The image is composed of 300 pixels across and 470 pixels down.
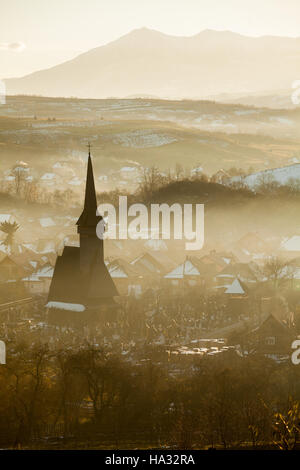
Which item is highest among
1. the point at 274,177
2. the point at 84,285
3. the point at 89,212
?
the point at 274,177

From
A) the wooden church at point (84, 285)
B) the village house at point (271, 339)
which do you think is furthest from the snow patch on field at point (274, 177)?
the village house at point (271, 339)

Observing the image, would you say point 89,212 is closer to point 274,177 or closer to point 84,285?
point 84,285

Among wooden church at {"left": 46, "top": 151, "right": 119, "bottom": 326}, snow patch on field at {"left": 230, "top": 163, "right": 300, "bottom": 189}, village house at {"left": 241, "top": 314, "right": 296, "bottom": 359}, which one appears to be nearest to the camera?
village house at {"left": 241, "top": 314, "right": 296, "bottom": 359}

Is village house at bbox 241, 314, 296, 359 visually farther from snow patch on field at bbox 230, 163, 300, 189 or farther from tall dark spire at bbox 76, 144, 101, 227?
snow patch on field at bbox 230, 163, 300, 189

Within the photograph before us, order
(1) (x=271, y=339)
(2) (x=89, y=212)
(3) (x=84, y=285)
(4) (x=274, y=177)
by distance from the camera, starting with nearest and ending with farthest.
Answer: (1) (x=271, y=339)
(3) (x=84, y=285)
(2) (x=89, y=212)
(4) (x=274, y=177)

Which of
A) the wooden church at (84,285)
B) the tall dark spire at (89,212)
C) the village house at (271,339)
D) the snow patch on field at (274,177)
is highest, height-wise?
the snow patch on field at (274,177)

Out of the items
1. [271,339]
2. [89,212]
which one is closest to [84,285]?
[89,212]

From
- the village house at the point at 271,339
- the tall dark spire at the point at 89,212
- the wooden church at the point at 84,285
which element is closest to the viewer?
the village house at the point at 271,339

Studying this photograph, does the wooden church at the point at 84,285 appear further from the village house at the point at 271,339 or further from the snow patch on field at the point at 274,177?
the snow patch on field at the point at 274,177

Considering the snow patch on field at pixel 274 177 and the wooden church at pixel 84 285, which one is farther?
the snow patch on field at pixel 274 177

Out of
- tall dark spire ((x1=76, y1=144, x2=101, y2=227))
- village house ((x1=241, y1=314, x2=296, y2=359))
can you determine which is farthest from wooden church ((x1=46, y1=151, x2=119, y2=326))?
village house ((x1=241, y1=314, x2=296, y2=359))
